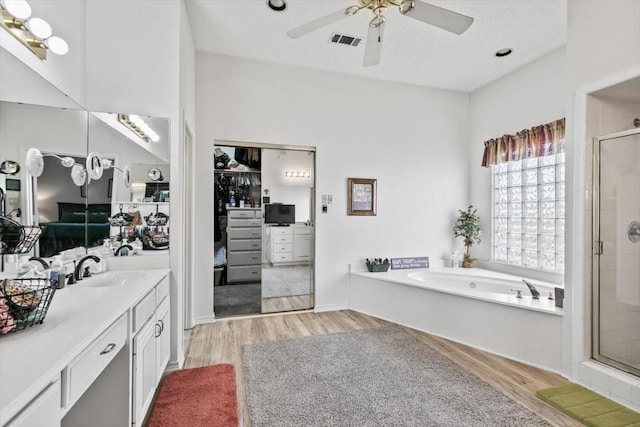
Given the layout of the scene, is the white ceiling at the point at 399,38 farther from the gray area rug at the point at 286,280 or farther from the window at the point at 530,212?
the gray area rug at the point at 286,280

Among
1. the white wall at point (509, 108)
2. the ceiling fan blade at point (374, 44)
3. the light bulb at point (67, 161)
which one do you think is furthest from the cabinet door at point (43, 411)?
the white wall at point (509, 108)

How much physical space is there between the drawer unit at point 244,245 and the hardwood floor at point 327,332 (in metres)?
0.81

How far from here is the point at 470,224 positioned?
418 centimetres

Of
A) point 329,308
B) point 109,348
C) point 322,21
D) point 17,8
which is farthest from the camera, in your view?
point 329,308

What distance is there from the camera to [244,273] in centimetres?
369

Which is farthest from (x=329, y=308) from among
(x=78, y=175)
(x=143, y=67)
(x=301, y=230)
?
(x=143, y=67)

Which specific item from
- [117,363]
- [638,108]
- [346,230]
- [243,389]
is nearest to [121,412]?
[117,363]

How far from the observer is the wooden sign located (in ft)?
13.3

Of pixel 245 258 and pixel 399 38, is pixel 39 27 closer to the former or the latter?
pixel 245 258

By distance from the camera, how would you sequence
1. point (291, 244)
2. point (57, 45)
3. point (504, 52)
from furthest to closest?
point (291, 244) → point (504, 52) → point (57, 45)

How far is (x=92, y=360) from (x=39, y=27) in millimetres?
1786

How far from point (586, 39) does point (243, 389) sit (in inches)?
140

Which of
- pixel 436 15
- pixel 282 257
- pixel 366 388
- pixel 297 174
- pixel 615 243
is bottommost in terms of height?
pixel 366 388

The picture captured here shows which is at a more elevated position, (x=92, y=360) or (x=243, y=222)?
(x=243, y=222)
